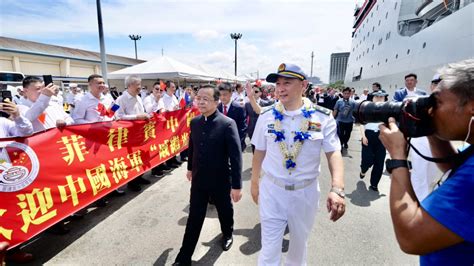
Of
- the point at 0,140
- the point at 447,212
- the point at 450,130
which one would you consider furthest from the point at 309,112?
the point at 0,140

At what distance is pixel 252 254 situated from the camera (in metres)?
2.96

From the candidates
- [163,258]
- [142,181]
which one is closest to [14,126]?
[163,258]

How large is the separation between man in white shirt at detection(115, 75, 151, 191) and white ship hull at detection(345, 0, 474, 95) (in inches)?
473

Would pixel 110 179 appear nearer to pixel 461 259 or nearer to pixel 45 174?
pixel 45 174

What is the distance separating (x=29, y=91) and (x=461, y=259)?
16.6 feet

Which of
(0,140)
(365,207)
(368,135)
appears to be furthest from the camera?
(368,135)

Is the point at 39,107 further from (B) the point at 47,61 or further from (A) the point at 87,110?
(B) the point at 47,61

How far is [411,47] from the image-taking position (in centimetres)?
1650

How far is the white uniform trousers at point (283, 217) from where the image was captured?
2053 mm

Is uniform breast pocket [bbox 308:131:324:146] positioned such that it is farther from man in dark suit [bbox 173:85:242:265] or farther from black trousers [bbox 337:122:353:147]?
black trousers [bbox 337:122:353:147]

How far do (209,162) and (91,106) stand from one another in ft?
9.53

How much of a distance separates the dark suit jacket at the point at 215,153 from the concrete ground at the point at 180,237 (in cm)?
89

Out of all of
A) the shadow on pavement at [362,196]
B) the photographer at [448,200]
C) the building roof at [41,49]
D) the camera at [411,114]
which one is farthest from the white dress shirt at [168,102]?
the building roof at [41,49]

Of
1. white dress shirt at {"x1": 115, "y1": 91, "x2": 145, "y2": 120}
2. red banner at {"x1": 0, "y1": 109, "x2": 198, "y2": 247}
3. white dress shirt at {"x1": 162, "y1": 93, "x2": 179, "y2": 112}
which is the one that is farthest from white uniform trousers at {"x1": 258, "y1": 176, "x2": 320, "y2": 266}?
white dress shirt at {"x1": 162, "y1": 93, "x2": 179, "y2": 112}
